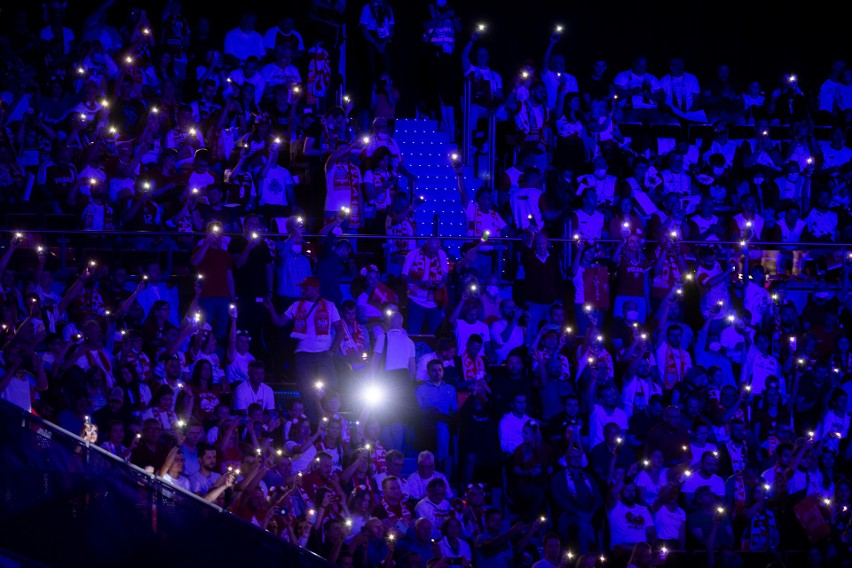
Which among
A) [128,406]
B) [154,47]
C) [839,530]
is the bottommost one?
[839,530]

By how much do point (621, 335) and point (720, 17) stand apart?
27.7 ft

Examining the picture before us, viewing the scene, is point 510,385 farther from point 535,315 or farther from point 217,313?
point 217,313

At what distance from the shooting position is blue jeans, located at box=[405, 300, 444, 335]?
1275 centimetres

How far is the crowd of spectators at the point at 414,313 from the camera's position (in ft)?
36.0

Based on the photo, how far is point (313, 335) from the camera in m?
12.0

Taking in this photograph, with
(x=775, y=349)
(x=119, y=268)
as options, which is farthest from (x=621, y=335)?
(x=119, y=268)

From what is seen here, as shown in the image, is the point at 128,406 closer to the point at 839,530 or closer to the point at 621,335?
the point at 621,335

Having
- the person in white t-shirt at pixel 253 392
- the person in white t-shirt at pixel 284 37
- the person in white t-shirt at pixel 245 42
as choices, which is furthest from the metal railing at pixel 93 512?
the person in white t-shirt at pixel 245 42

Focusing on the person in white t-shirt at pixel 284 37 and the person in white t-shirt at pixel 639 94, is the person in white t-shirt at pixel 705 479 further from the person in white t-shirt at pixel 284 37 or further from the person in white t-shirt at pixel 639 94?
the person in white t-shirt at pixel 284 37

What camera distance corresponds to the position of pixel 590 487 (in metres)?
11.5

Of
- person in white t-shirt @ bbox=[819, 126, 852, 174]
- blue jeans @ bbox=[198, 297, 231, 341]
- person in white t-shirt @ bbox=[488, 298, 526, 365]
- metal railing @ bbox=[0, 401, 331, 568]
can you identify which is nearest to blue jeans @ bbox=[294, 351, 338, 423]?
blue jeans @ bbox=[198, 297, 231, 341]

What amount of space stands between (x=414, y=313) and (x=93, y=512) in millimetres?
7525

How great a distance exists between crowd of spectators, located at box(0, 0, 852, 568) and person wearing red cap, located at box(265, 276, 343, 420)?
3 cm

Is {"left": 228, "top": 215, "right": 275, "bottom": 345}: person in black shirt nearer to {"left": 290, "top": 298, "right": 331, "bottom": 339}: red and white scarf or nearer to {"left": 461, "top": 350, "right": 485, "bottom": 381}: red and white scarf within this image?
{"left": 290, "top": 298, "right": 331, "bottom": 339}: red and white scarf
